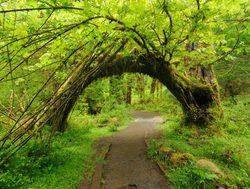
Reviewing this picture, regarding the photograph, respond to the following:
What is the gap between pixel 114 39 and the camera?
257 inches

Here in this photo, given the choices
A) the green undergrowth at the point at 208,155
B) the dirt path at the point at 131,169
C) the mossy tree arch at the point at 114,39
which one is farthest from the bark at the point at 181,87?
the dirt path at the point at 131,169

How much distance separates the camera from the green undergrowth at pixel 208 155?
5430mm

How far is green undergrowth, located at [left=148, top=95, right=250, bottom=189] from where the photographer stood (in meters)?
5.43

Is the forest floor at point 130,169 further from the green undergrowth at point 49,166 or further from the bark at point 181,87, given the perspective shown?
the bark at point 181,87

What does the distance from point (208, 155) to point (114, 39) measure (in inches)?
168

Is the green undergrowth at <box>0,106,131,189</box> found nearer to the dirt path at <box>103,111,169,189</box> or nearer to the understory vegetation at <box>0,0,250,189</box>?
the understory vegetation at <box>0,0,250,189</box>

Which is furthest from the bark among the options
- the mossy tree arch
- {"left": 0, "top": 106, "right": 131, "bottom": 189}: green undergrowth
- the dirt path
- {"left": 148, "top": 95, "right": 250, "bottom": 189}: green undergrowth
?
the dirt path

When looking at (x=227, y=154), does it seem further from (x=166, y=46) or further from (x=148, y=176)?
(x=166, y=46)

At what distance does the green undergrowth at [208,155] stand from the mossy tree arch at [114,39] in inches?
39.0

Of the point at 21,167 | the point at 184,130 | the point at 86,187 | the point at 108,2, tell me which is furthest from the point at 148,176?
the point at 184,130

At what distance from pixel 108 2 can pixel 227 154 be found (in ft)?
17.1

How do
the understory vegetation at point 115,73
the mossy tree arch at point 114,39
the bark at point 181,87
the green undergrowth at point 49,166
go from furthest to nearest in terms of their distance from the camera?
the bark at point 181,87, the green undergrowth at point 49,166, the understory vegetation at point 115,73, the mossy tree arch at point 114,39

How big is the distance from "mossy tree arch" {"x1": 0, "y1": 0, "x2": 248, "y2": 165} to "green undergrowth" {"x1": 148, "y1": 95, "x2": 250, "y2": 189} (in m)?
0.99

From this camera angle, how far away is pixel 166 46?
688 centimetres
